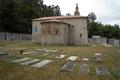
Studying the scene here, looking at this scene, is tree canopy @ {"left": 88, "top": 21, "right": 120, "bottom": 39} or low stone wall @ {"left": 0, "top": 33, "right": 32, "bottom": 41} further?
tree canopy @ {"left": 88, "top": 21, "right": 120, "bottom": 39}

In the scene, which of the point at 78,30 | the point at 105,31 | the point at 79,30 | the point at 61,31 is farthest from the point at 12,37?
the point at 105,31

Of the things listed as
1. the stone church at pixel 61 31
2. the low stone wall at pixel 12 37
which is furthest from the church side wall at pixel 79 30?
the low stone wall at pixel 12 37

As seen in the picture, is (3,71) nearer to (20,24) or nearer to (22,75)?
(22,75)

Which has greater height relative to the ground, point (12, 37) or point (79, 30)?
point (79, 30)

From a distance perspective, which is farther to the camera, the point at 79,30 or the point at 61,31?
the point at 79,30

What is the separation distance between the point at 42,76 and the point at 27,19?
63.1 meters

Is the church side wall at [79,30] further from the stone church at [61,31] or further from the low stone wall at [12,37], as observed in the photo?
the low stone wall at [12,37]

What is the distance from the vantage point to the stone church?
1524 inches

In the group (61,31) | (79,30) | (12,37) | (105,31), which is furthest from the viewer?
(105,31)

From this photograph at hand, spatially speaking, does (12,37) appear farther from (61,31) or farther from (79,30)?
(79,30)

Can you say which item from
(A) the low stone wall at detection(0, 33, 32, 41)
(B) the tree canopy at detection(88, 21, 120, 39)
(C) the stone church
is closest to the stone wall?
(C) the stone church

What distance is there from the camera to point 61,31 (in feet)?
130

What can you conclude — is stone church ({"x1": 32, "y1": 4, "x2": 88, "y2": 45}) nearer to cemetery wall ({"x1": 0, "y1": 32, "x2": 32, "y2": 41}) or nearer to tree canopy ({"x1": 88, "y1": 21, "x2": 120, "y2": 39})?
cemetery wall ({"x1": 0, "y1": 32, "x2": 32, "y2": 41})

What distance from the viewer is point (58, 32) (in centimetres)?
3909
